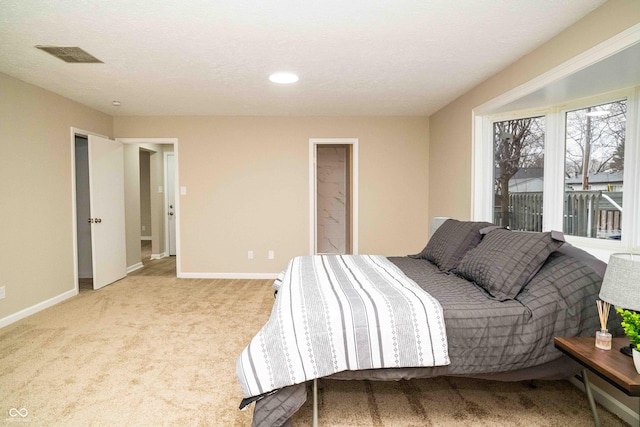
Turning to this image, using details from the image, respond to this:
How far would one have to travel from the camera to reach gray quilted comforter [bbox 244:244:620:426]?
171cm

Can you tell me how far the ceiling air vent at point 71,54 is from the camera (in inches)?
103

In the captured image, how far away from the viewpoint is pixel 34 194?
353 cm

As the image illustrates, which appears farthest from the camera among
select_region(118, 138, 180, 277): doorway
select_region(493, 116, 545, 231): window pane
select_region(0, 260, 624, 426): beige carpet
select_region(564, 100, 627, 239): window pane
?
select_region(118, 138, 180, 277): doorway

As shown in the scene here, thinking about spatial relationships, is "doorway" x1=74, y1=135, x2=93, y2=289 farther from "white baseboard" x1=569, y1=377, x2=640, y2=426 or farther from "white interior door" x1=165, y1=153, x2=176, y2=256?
"white baseboard" x1=569, y1=377, x2=640, y2=426

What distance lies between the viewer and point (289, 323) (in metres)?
1.64

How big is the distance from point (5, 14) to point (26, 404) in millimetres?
2340

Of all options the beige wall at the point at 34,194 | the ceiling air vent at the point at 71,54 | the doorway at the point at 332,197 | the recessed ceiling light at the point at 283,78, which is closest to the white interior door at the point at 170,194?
the beige wall at the point at 34,194

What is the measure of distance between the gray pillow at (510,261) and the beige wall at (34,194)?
4.05m

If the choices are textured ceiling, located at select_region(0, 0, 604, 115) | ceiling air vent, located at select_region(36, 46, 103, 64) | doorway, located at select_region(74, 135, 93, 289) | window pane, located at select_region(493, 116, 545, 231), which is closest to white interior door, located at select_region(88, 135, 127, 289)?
doorway, located at select_region(74, 135, 93, 289)

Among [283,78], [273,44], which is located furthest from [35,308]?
[273,44]

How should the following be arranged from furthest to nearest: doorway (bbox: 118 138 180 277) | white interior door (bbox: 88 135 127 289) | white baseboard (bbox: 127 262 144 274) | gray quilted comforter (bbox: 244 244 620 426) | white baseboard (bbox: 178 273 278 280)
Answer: doorway (bbox: 118 138 180 277)
white baseboard (bbox: 127 262 144 274)
white baseboard (bbox: 178 273 278 280)
white interior door (bbox: 88 135 127 289)
gray quilted comforter (bbox: 244 244 620 426)

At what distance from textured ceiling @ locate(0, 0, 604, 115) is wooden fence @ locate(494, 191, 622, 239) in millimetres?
1215

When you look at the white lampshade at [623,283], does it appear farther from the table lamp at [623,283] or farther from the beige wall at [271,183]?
the beige wall at [271,183]

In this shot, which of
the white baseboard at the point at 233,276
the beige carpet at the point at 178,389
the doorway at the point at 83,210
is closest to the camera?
the beige carpet at the point at 178,389
